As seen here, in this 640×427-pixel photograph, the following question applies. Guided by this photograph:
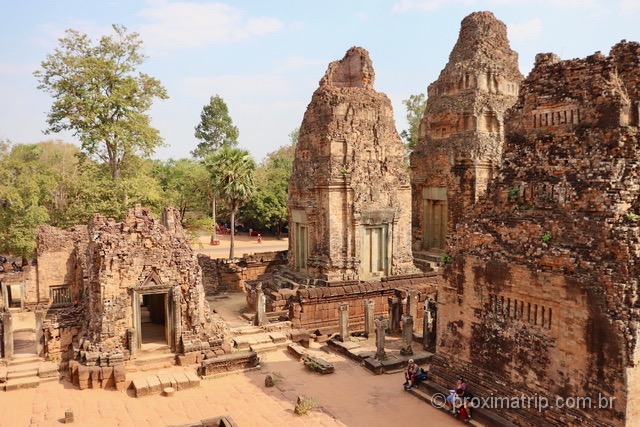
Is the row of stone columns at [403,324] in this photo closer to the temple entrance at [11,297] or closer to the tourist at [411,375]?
the tourist at [411,375]

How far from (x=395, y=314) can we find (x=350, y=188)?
18.3ft

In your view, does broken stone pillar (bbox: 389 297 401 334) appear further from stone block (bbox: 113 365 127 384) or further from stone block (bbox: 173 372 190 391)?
stone block (bbox: 113 365 127 384)

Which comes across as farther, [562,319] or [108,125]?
[108,125]

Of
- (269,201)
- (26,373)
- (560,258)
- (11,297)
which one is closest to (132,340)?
(26,373)

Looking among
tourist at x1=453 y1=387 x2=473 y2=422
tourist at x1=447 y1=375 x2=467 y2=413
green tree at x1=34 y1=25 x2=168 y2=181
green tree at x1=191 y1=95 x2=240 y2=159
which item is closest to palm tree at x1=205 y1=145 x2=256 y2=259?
green tree at x1=34 y1=25 x2=168 y2=181

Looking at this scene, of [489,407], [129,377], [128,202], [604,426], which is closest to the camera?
[604,426]

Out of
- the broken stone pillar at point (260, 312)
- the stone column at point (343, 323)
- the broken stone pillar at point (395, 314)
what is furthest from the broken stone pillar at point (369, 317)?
the broken stone pillar at point (260, 312)

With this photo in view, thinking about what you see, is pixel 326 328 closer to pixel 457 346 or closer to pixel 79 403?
pixel 457 346

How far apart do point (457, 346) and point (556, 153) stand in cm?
480

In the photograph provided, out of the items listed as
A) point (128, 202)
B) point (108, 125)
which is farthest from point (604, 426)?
point (108, 125)

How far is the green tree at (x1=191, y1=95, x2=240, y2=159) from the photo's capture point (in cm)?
6431

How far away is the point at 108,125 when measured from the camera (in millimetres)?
25391

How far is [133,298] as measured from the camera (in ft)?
45.8

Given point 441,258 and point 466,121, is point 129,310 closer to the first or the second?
point 441,258
